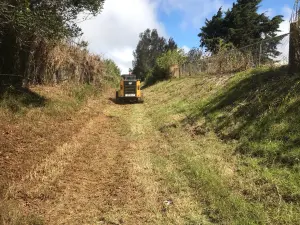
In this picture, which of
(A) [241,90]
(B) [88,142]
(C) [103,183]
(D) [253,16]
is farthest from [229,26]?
(C) [103,183]

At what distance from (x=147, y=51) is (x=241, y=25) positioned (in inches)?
1375

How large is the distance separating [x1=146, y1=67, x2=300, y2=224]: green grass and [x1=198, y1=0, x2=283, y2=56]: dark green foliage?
2671 cm

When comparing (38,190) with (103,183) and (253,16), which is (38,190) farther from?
(253,16)

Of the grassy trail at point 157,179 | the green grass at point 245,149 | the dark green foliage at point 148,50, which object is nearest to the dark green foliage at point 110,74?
the green grass at point 245,149

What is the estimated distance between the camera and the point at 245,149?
7.26 metres

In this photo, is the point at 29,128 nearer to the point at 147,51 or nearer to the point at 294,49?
the point at 294,49

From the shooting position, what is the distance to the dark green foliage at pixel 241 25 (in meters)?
37.2

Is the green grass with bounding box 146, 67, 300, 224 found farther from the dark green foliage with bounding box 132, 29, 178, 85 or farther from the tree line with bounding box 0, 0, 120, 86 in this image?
the dark green foliage with bounding box 132, 29, 178, 85

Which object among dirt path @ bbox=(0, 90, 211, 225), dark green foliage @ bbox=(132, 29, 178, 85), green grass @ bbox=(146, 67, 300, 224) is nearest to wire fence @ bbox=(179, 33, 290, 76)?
green grass @ bbox=(146, 67, 300, 224)

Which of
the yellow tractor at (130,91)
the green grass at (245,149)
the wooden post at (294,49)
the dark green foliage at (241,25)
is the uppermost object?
the dark green foliage at (241,25)

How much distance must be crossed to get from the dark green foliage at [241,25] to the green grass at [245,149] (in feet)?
87.6

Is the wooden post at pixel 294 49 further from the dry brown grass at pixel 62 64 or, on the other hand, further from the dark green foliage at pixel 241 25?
the dark green foliage at pixel 241 25

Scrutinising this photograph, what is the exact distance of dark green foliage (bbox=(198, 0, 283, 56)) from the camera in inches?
1467

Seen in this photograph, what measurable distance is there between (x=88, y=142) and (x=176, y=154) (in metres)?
2.80
